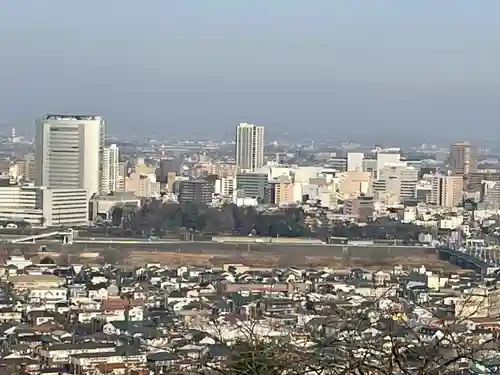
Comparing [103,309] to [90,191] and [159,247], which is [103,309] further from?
[90,191]

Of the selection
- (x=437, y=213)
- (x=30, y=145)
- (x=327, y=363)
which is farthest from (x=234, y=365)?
(x=30, y=145)

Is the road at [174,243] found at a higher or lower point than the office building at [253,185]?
lower

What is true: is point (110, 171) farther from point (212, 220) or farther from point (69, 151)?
point (212, 220)

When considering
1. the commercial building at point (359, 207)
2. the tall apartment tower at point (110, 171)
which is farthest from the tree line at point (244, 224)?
the tall apartment tower at point (110, 171)

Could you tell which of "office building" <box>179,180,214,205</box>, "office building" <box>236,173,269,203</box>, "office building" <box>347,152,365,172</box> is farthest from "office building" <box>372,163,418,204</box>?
"office building" <box>179,180,214,205</box>

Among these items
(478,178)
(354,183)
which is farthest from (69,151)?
(478,178)

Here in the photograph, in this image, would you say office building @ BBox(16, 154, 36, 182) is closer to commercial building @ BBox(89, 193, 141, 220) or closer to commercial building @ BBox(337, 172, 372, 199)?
commercial building @ BBox(89, 193, 141, 220)

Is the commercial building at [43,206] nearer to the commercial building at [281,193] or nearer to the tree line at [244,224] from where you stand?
the tree line at [244,224]
